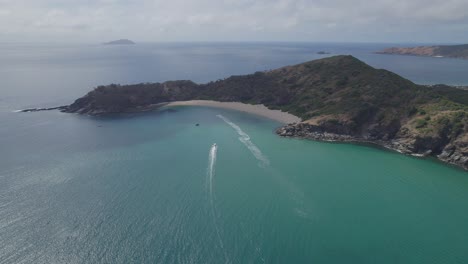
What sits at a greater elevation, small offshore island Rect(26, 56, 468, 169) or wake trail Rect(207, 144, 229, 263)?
small offshore island Rect(26, 56, 468, 169)

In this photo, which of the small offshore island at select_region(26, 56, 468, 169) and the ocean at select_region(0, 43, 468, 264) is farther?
the small offshore island at select_region(26, 56, 468, 169)

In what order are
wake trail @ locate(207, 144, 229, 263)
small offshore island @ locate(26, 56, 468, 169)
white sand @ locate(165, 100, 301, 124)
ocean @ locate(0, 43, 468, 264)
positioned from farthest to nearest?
white sand @ locate(165, 100, 301, 124)
small offshore island @ locate(26, 56, 468, 169)
wake trail @ locate(207, 144, 229, 263)
ocean @ locate(0, 43, 468, 264)

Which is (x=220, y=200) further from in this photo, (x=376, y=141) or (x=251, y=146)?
(x=376, y=141)

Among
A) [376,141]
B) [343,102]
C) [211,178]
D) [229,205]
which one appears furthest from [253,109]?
[229,205]

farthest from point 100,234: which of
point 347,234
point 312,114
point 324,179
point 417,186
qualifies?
point 312,114

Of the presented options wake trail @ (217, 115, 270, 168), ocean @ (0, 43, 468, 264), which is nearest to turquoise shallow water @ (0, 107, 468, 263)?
ocean @ (0, 43, 468, 264)

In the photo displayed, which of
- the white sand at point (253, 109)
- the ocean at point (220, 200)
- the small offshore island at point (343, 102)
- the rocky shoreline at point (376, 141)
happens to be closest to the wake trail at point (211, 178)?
the ocean at point (220, 200)

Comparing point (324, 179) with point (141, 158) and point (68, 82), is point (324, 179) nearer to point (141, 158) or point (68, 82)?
point (141, 158)

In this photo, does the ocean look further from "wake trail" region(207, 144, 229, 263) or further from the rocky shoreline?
the rocky shoreline
